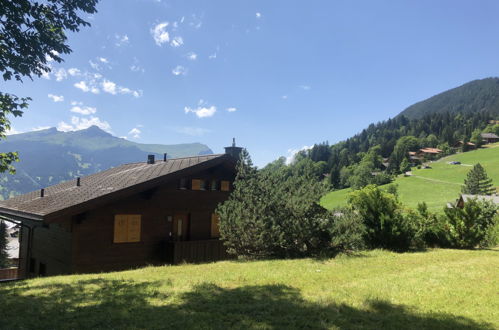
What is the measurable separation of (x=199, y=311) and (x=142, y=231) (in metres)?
8.82

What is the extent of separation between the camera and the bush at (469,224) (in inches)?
591

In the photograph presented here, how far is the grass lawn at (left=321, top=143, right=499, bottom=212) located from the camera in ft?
220

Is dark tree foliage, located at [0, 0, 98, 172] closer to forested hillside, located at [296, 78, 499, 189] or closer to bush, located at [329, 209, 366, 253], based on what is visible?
bush, located at [329, 209, 366, 253]

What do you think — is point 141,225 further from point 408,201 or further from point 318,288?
point 408,201

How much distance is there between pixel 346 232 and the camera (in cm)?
1273

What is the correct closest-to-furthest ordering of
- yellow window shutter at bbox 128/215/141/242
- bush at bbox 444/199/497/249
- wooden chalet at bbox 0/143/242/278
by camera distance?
1. wooden chalet at bbox 0/143/242/278
2. yellow window shutter at bbox 128/215/141/242
3. bush at bbox 444/199/497/249

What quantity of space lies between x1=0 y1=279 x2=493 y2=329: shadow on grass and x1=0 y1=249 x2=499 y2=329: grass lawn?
2 centimetres

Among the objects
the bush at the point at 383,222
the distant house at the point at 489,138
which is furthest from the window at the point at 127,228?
the distant house at the point at 489,138

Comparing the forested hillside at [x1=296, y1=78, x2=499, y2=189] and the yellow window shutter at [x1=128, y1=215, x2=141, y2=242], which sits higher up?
the forested hillside at [x1=296, y1=78, x2=499, y2=189]

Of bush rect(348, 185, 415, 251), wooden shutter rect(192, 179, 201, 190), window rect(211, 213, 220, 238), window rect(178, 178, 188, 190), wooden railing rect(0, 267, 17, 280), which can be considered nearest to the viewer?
bush rect(348, 185, 415, 251)

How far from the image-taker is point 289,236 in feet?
41.4

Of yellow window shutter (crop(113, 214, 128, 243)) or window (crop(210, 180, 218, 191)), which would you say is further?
window (crop(210, 180, 218, 191))

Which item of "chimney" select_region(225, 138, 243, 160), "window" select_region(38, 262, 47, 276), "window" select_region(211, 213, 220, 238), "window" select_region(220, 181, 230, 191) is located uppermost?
"chimney" select_region(225, 138, 243, 160)

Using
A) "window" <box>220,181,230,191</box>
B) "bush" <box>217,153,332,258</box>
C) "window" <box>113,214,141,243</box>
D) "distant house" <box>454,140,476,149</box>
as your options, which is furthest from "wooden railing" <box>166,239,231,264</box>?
"distant house" <box>454,140,476,149</box>
